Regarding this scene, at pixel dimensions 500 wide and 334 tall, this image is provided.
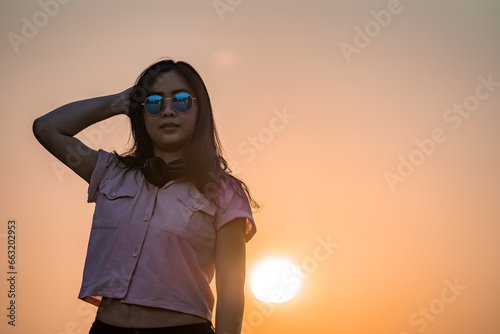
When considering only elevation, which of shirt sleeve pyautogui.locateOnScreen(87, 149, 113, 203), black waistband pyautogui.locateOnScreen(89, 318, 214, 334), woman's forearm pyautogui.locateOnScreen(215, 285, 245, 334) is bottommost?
black waistband pyautogui.locateOnScreen(89, 318, 214, 334)

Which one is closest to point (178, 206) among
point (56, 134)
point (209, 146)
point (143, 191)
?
point (143, 191)

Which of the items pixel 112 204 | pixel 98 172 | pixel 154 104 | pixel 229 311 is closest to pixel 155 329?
pixel 229 311

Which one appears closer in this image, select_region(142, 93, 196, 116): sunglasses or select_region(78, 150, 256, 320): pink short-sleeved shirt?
select_region(78, 150, 256, 320): pink short-sleeved shirt

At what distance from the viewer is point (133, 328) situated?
213 cm

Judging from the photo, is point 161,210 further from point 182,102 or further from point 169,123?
point 182,102

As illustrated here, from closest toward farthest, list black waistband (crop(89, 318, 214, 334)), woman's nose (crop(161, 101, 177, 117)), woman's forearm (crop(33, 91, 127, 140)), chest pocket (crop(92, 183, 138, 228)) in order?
black waistband (crop(89, 318, 214, 334)) → chest pocket (crop(92, 183, 138, 228)) → woman's nose (crop(161, 101, 177, 117)) → woman's forearm (crop(33, 91, 127, 140))

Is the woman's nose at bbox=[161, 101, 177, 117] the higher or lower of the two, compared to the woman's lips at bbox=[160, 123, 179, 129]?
higher

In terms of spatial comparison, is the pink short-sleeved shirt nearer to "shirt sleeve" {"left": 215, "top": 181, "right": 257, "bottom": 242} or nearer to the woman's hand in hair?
"shirt sleeve" {"left": 215, "top": 181, "right": 257, "bottom": 242}

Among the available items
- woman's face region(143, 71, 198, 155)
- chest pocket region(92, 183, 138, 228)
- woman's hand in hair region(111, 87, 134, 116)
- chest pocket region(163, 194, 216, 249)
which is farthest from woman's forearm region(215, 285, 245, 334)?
woman's hand in hair region(111, 87, 134, 116)

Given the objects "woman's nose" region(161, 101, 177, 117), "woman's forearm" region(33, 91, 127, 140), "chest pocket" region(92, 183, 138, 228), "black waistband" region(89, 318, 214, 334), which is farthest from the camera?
"woman's forearm" region(33, 91, 127, 140)

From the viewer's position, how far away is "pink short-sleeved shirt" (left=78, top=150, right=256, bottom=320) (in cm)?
218

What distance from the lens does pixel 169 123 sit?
96.0 inches

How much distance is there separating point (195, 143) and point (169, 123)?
5.9 inches

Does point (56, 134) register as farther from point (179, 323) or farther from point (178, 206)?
point (179, 323)
